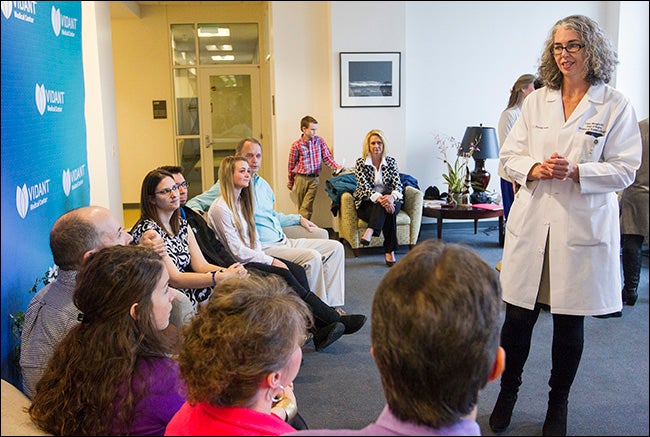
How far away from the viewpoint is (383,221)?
4.29 m

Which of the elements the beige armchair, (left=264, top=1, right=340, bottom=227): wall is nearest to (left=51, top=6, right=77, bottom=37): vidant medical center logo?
(left=264, top=1, right=340, bottom=227): wall

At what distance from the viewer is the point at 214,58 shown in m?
2.25

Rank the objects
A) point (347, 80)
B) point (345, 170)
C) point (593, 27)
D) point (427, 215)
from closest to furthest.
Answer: point (593, 27), point (347, 80), point (345, 170), point (427, 215)

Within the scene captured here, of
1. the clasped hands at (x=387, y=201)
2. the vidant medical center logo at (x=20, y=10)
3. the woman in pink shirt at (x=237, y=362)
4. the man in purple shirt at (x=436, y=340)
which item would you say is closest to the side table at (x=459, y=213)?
the clasped hands at (x=387, y=201)

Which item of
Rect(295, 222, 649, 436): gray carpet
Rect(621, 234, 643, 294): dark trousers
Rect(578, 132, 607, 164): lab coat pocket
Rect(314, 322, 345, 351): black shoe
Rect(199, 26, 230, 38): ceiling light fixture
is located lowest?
Rect(295, 222, 649, 436): gray carpet

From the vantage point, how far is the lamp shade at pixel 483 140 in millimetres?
4848

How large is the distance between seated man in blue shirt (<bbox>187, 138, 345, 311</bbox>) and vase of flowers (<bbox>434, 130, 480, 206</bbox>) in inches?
66.3

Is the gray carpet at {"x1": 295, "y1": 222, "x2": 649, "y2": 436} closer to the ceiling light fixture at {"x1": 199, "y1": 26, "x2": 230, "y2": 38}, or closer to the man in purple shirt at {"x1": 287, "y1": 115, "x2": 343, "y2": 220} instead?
the man in purple shirt at {"x1": 287, "y1": 115, "x2": 343, "y2": 220}

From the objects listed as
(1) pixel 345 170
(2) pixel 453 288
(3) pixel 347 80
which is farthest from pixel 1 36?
(1) pixel 345 170

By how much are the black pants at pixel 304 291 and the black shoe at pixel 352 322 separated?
0.20 ft

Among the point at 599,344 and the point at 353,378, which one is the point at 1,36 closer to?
the point at 353,378

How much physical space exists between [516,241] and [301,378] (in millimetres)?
1126

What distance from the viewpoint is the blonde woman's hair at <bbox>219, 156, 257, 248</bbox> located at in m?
2.72

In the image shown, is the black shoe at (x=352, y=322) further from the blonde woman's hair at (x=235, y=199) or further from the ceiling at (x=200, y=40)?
the ceiling at (x=200, y=40)
